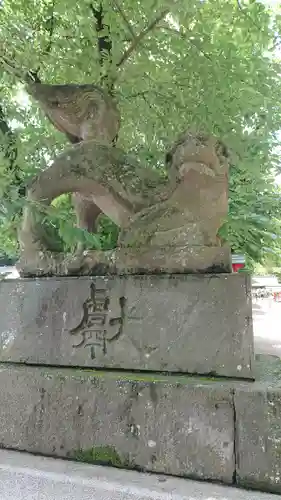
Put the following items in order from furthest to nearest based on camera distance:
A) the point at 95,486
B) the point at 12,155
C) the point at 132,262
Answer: the point at 12,155
the point at 132,262
the point at 95,486

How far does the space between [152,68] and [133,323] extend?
285cm

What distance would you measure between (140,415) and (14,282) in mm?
1354

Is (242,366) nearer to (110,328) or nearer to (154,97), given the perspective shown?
(110,328)

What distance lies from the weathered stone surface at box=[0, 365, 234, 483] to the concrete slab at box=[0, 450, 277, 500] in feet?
0.27

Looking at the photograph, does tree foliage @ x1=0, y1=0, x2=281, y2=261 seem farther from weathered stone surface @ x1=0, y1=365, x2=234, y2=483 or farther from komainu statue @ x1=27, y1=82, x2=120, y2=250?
weathered stone surface @ x1=0, y1=365, x2=234, y2=483

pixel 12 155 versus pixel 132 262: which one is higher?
pixel 12 155

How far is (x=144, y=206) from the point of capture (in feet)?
9.02

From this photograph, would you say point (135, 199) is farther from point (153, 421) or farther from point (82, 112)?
point (153, 421)

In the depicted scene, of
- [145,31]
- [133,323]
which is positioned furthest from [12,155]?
[133,323]

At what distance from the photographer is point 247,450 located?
6.46 feet

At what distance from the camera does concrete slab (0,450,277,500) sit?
6.14ft

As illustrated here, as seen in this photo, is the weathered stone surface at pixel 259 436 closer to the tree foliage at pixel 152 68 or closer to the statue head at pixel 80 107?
the tree foliage at pixel 152 68

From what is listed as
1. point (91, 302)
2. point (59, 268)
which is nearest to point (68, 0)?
point (59, 268)

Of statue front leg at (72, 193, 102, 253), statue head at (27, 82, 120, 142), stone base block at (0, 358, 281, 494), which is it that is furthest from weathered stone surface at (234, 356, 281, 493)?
statue head at (27, 82, 120, 142)
